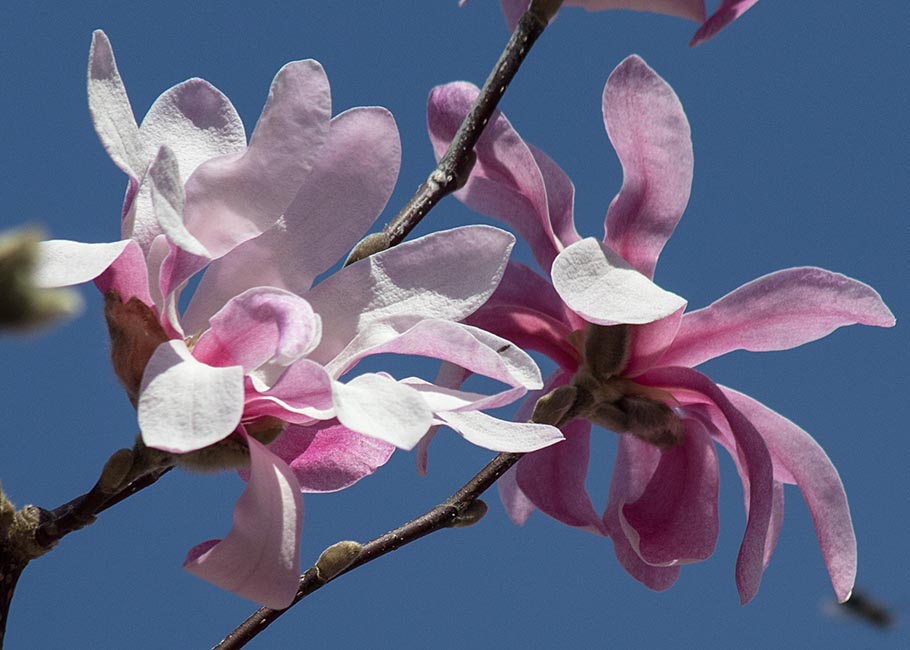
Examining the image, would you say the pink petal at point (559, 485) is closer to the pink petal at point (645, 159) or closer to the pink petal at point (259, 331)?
the pink petal at point (645, 159)

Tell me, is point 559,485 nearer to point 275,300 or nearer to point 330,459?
point 330,459

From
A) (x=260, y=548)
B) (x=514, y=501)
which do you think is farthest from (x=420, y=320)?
(x=514, y=501)

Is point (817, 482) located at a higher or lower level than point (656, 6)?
lower

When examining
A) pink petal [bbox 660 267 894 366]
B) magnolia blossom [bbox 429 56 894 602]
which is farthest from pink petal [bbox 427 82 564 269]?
pink petal [bbox 660 267 894 366]

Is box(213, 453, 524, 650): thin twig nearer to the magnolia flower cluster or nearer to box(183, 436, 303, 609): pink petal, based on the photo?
the magnolia flower cluster

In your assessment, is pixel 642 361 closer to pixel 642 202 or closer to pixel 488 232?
pixel 642 202

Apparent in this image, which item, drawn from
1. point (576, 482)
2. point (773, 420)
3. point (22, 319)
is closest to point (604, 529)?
point (576, 482)
